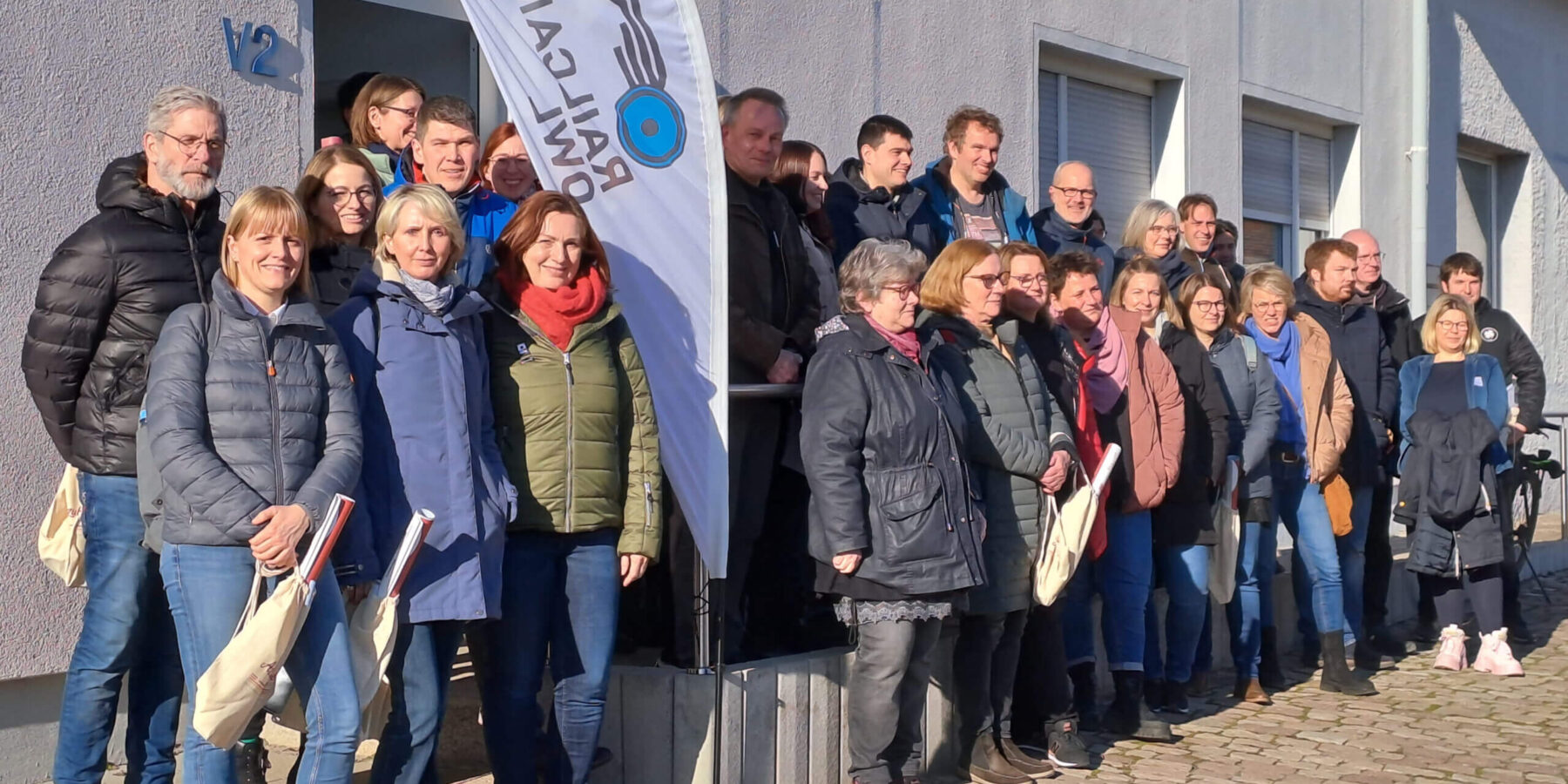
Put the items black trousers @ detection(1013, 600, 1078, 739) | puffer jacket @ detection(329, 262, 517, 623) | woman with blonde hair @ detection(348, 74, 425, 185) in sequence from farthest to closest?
black trousers @ detection(1013, 600, 1078, 739) < woman with blonde hair @ detection(348, 74, 425, 185) < puffer jacket @ detection(329, 262, 517, 623)

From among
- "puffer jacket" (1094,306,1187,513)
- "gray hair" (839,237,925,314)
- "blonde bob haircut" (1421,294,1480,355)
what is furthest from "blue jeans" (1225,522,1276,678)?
"gray hair" (839,237,925,314)

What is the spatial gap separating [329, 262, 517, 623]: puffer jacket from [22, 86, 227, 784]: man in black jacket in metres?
0.49

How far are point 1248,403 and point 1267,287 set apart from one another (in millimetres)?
604

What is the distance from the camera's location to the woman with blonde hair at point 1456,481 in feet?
26.3

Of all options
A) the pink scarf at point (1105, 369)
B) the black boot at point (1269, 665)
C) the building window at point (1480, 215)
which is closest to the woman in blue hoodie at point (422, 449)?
the pink scarf at point (1105, 369)

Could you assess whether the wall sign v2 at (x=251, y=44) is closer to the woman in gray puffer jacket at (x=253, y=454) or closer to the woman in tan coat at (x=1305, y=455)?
the woman in gray puffer jacket at (x=253, y=454)

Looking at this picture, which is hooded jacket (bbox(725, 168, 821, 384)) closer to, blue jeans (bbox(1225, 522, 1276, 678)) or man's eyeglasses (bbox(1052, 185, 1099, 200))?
man's eyeglasses (bbox(1052, 185, 1099, 200))

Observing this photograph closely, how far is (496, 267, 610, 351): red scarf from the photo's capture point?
14.6ft

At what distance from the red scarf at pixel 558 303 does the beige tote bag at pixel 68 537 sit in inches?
49.3

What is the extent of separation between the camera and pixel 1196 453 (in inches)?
262

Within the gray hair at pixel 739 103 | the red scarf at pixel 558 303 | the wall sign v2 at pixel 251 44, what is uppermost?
the wall sign v2 at pixel 251 44

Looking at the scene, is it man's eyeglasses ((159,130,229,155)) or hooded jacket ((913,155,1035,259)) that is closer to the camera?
man's eyeglasses ((159,130,229,155))

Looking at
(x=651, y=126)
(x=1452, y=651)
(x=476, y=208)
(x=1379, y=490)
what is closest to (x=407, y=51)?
(x=476, y=208)

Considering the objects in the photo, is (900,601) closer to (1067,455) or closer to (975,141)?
(1067,455)
